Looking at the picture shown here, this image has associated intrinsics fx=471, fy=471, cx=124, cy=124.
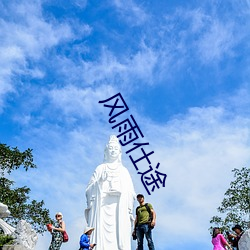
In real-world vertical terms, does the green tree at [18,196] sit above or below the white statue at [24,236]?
above

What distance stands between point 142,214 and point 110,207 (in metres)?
3.78

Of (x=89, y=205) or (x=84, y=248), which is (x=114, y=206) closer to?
(x=89, y=205)

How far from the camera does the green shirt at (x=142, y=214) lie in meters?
10.7

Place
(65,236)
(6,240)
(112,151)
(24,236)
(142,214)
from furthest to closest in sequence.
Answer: (112,151) → (6,240) → (24,236) → (142,214) → (65,236)

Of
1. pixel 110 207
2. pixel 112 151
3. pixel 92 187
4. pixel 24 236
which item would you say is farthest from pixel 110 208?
pixel 24 236

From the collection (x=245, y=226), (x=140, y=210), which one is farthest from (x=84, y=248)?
(x=245, y=226)

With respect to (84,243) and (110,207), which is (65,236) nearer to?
(84,243)

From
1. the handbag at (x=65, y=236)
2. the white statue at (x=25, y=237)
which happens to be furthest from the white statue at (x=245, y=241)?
the white statue at (x=25, y=237)

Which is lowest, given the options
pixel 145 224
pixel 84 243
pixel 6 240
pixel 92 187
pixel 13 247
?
pixel 84 243

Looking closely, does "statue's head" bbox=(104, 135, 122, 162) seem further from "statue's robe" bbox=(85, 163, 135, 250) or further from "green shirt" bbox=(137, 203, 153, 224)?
"green shirt" bbox=(137, 203, 153, 224)

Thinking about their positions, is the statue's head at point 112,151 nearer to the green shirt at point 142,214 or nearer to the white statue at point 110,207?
the white statue at point 110,207

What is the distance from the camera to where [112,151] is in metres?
15.4

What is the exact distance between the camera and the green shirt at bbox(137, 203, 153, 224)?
10711mm

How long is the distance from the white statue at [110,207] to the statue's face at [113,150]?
39cm
